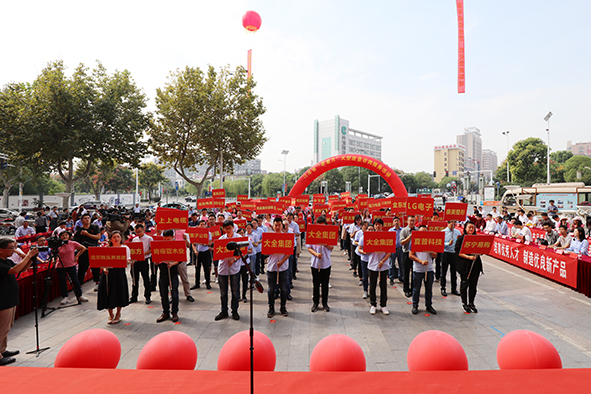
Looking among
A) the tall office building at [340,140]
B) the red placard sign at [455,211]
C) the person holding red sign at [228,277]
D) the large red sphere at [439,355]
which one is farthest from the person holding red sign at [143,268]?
the tall office building at [340,140]

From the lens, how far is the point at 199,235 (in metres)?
8.31

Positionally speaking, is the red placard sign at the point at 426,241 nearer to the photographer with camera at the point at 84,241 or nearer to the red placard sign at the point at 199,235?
the red placard sign at the point at 199,235

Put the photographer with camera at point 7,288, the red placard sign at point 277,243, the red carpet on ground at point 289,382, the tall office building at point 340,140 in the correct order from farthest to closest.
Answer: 1. the tall office building at point 340,140
2. the red placard sign at point 277,243
3. the photographer with camera at point 7,288
4. the red carpet on ground at point 289,382

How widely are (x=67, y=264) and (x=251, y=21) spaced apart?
13.4m

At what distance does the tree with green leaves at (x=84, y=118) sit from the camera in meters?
18.6

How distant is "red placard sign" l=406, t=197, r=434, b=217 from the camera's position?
9.88 meters

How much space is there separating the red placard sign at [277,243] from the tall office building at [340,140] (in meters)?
107

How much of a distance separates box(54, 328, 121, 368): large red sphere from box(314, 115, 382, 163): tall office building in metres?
111

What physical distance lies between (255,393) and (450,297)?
286 inches

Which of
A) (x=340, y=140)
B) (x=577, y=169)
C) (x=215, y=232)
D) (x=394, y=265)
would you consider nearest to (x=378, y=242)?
(x=394, y=265)

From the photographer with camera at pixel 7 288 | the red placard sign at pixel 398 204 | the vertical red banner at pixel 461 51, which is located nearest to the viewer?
the photographer with camera at pixel 7 288

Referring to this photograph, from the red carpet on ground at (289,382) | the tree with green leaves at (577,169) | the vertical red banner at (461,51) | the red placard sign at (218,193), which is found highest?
the vertical red banner at (461,51)

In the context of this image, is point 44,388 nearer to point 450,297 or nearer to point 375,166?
point 450,297

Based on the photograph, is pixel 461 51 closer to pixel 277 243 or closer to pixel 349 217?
pixel 349 217
